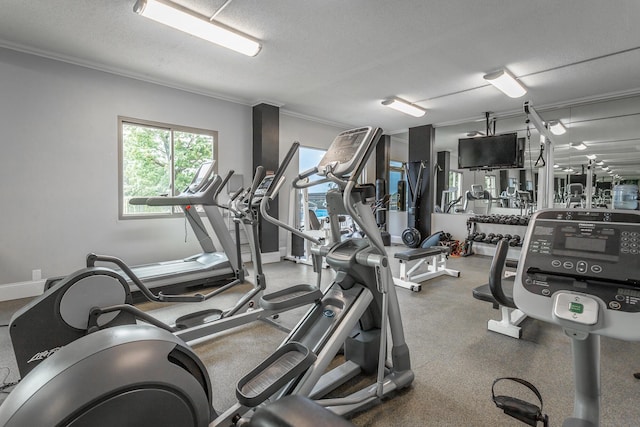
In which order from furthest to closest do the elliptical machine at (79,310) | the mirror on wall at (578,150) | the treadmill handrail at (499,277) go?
1. the mirror on wall at (578,150)
2. the elliptical machine at (79,310)
3. the treadmill handrail at (499,277)

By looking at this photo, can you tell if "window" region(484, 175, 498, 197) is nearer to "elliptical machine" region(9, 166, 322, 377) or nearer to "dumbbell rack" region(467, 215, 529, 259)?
"dumbbell rack" region(467, 215, 529, 259)

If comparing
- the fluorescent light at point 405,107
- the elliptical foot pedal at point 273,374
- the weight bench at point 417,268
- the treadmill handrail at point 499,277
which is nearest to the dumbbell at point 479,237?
the weight bench at point 417,268

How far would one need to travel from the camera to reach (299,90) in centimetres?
505

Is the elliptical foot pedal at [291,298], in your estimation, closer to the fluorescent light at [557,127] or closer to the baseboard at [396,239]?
the fluorescent light at [557,127]

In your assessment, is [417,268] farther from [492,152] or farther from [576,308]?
[576,308]

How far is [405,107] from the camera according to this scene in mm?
5840

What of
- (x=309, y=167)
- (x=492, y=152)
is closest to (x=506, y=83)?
(x=492, y=152)

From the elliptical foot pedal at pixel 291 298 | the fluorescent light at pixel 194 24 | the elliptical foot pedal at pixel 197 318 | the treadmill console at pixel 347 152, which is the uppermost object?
the fluorescent light at pixel 194 24

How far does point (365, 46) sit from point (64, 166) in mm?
3961

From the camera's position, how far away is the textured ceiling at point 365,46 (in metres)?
2.84

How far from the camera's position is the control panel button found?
0.91m

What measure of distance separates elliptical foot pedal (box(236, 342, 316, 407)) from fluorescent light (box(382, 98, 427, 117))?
16.2ft

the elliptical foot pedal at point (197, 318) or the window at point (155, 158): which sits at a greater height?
the window at point (155, 158)

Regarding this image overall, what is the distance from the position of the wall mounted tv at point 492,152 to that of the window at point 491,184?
0.87 metres
